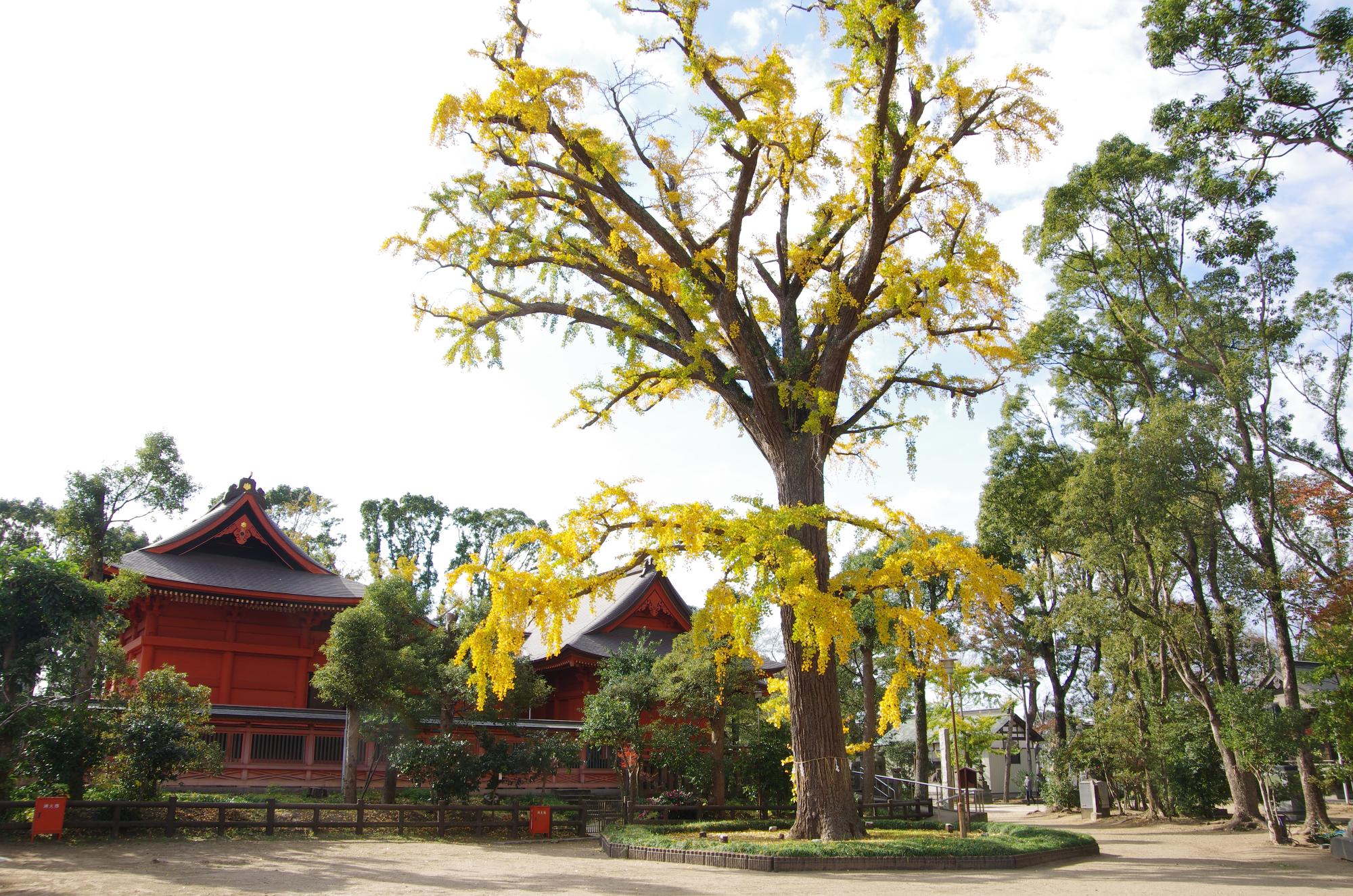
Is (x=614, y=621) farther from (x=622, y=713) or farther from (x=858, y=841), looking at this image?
(x=858, y=841)

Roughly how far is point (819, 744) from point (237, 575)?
15.8 m

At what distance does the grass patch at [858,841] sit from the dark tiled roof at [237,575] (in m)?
9.49

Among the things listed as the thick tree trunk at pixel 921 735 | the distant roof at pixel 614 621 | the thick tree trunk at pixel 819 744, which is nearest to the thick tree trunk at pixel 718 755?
the distant roof at pixel 614 621

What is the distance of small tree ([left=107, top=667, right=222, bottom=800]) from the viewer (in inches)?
529

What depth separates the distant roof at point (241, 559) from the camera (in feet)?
65.4

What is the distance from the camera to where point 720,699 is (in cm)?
1678

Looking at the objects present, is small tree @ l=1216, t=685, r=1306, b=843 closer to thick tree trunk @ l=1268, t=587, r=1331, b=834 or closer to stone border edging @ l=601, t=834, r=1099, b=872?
thick tree trunk @ l=1268, t=587, r=1331, b=834

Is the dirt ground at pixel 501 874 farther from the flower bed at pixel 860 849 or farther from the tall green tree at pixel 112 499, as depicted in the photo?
the tall green tree at pixel 112 499

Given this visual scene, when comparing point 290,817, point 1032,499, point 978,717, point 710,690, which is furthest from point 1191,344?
point 978,717

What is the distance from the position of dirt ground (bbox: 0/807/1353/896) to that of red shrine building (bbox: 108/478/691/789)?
4524mm

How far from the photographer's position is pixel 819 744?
1159 cm

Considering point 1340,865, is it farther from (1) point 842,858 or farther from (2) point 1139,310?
(2) point 1139,310

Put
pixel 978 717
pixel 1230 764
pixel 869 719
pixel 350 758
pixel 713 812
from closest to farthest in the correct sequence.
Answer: pixel 350 758 < pixel 713 812 < pixel 869 719 < pixel 1230 764 < pixel 978 717

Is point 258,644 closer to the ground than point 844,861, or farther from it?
farther from it
